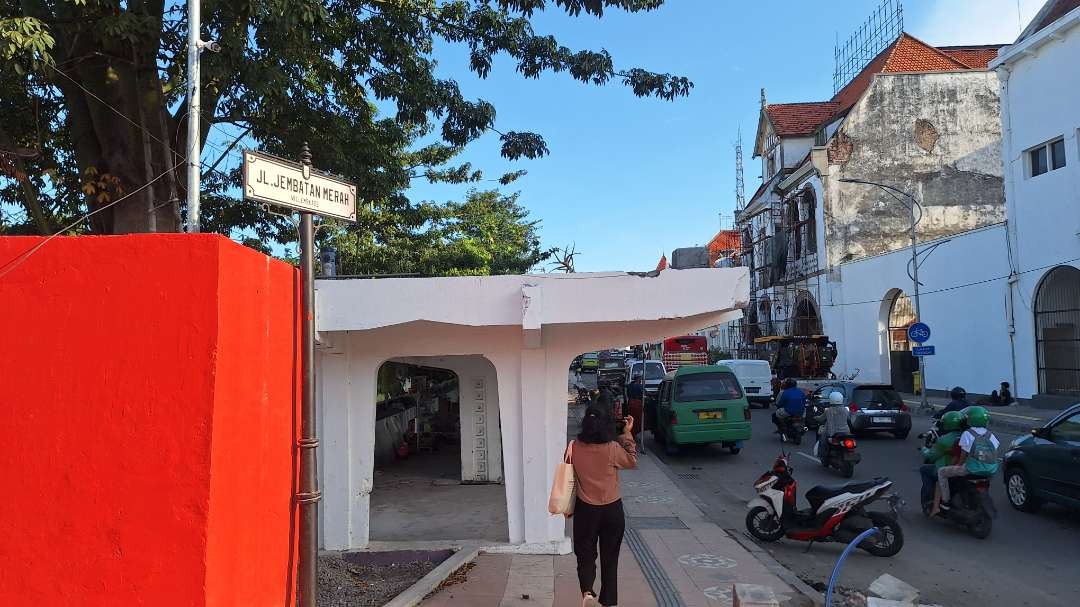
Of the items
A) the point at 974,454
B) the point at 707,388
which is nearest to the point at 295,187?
the point at 974,454

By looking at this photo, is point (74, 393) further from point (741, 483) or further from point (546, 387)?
point (741, 483)

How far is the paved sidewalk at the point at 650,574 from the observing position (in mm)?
5762

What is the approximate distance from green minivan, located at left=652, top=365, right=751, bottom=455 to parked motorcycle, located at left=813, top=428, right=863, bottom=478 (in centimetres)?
211

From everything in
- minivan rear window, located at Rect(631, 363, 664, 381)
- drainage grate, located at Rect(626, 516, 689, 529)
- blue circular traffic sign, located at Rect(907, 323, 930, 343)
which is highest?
blue circular traffic sign, located at Rect(907, 323, 930, 343)

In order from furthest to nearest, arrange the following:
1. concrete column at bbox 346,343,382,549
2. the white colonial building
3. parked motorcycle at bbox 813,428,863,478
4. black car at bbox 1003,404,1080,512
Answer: the white colonial building → parked motorcycle at bbox 813,428,863,478 → black car at bbox 1003,404,1080,512 → concrete column at bbox 346,343,382,549

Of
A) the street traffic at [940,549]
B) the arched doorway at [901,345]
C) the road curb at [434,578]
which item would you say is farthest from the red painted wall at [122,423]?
the arched doorway at [901,345]

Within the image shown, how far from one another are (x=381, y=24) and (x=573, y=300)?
16.3ft

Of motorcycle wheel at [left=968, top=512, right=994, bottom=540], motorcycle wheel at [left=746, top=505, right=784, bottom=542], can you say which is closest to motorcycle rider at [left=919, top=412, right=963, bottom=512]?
motorcycle wheel at [left=968, top=512, right=994, bottom=540]

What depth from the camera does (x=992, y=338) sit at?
74.7 feet

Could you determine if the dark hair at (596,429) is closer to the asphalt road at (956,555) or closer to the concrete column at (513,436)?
the concrete column at (513,436)

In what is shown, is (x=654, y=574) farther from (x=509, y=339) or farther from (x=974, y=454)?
(x=974, y=454)

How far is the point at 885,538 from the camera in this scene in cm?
749

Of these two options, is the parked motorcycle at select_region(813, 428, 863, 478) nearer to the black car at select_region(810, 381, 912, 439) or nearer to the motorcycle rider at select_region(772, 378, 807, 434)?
the motorcycle rider at select_region(772, 378, 807, 434)

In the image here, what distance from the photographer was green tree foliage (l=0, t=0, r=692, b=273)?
302 inches
